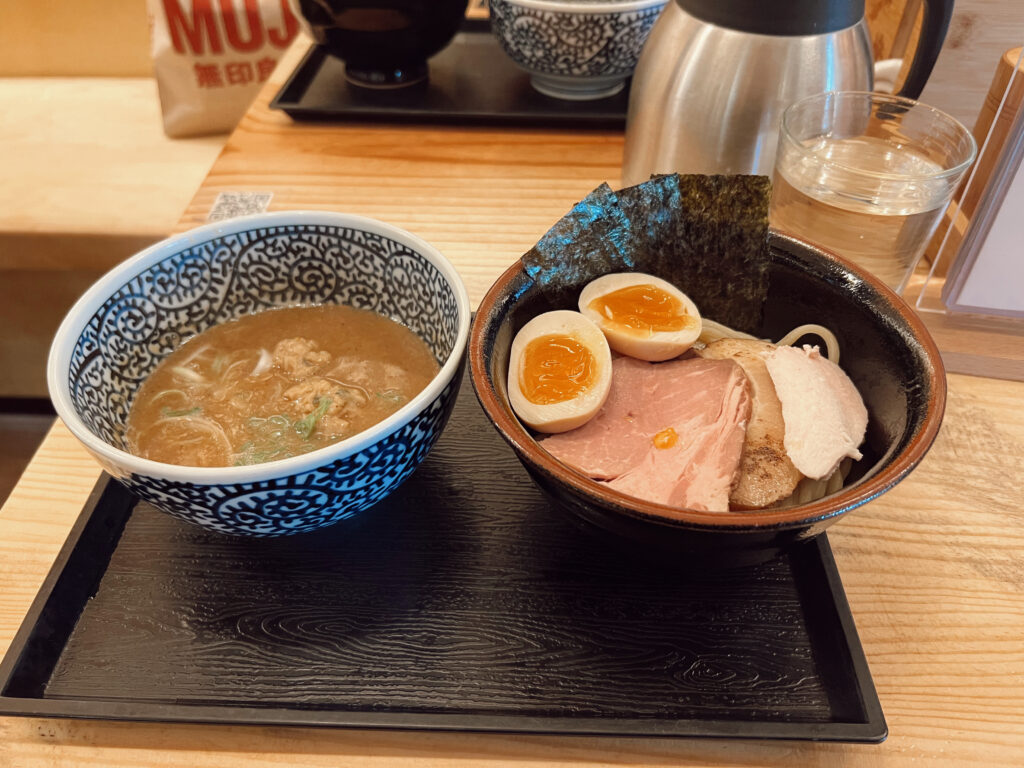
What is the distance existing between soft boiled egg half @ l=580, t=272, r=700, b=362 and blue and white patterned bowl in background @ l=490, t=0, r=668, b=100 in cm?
83

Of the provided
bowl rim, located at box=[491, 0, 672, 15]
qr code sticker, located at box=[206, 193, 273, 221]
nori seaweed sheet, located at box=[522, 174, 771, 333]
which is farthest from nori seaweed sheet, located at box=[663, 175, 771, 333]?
qr code sticker, located at box=[206, 193, 273, 221]

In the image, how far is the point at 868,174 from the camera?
1.12 meters

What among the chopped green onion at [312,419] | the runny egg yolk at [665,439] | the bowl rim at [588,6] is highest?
the bowl rim at [588,6]

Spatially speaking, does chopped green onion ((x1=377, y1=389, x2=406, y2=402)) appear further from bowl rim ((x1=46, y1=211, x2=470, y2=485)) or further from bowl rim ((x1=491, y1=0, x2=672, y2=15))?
bowl rim ((x1=491, y1=0, x2=672, y2=15))

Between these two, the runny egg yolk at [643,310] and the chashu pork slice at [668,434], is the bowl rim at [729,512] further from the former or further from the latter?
the runny egg yolk at [643,310]

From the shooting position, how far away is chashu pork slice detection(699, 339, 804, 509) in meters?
0.83

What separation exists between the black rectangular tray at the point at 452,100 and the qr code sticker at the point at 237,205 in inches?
13.2

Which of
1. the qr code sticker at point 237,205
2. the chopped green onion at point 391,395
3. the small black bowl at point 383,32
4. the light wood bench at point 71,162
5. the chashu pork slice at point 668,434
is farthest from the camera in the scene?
the light wood bench at point 71,162

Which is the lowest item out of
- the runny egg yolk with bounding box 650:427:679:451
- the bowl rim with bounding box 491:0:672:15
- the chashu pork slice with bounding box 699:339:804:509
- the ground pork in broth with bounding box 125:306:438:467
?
the ground pork in broth with bounding box 125:306:438:467

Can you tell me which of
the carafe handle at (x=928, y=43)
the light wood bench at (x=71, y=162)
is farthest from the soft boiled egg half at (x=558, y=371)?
the light wood bench at (x=71, y=162)

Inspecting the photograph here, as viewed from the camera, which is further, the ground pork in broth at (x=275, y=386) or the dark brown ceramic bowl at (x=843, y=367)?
the ground pork in broth at (x=275, y=386)

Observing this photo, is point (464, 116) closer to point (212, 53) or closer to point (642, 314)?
point (642, 314)

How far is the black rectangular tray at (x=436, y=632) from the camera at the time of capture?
29.2 inches

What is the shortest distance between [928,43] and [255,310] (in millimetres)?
1112
